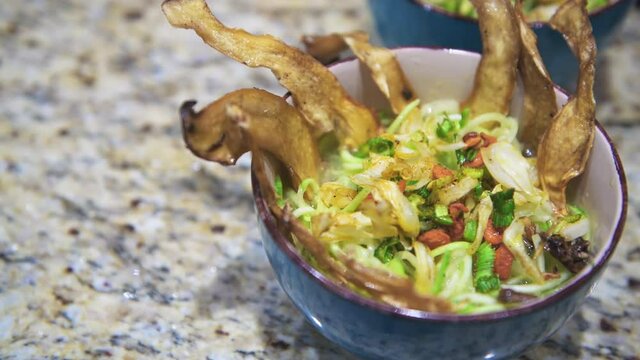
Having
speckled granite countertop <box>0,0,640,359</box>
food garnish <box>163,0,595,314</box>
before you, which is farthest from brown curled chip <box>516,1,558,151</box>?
speckled granite countertop <box>0,0,640,359</box>

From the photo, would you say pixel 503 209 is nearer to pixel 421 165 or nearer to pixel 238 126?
pixel 421 165

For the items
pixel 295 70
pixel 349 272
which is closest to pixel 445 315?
pixel 349 272

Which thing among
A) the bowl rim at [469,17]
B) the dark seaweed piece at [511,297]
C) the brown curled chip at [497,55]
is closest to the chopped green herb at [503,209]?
the dark seaweed piece at [511,297]

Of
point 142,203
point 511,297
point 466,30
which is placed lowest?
point 142,203

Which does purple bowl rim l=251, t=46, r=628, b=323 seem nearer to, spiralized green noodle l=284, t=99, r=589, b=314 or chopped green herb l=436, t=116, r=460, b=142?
spiralized green noodle l=284, t=99, r=589, b=314

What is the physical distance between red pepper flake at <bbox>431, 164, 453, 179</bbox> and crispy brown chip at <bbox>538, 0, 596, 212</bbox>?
0.52 ft

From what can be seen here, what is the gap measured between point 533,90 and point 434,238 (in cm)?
34

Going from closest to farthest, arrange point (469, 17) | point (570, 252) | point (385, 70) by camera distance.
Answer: point (570, 252) → point (385, 70) → point (469, 17)

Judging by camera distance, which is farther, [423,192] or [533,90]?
[533,90]

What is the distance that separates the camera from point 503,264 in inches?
39.7

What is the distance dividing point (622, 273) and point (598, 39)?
0.48 metres

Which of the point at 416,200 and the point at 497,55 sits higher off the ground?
the point at 497,55

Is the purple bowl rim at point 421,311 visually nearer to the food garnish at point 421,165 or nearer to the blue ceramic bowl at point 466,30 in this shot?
the food garnish at point 421,165

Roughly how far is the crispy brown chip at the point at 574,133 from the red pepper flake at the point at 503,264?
0.15m
